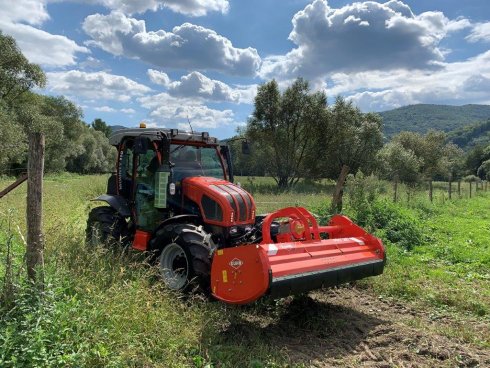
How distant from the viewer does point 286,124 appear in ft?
99.6

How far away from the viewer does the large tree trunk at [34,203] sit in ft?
14.0

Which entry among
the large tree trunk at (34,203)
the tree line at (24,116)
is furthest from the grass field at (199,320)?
the tree line at (24,116)

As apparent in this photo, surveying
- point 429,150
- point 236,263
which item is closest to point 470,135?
point 429,150

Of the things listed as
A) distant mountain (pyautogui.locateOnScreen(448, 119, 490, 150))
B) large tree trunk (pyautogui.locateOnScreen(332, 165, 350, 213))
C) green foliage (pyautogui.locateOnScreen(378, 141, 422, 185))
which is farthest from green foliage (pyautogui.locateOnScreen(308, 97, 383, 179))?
distant mountain (pyautogui.locateOnScreen(448, 119, 490, 150))

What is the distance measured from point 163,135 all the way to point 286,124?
80.1 ft

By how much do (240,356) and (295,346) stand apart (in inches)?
28.2

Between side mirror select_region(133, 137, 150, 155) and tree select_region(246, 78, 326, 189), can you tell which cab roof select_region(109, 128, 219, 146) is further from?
tree select_region(246, 78, 326, 189)

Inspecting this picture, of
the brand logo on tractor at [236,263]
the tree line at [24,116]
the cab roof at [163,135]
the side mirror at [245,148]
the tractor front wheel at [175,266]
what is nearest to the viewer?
the brand logo on tractor at [236,263]

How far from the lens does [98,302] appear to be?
432 centimetres

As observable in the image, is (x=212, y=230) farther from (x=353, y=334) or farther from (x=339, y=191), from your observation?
(x=339, y=191)

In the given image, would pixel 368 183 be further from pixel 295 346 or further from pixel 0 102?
pixel 0 102

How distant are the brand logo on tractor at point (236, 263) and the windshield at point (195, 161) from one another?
230 cm

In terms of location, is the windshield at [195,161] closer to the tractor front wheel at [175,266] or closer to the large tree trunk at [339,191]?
the tractor front wheel at [175,266]

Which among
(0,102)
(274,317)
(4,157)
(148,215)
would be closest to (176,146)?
(148,215)
